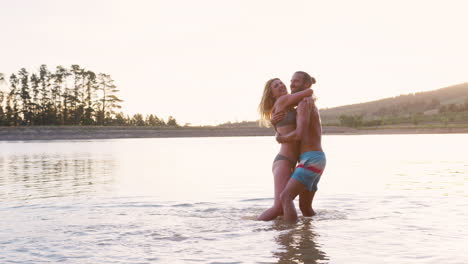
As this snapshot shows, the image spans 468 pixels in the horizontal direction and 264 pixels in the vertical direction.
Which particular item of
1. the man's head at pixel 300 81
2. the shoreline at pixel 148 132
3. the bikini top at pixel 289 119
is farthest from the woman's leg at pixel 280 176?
the shoreline at pixel 148 132

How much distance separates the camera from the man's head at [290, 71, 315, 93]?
308 inches

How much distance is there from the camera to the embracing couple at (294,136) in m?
7.65

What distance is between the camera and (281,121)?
793cm

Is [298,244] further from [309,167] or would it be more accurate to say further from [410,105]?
[410,105]

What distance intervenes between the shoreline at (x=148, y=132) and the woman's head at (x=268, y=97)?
189ft

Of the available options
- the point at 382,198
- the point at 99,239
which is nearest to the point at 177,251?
the point at 99,239

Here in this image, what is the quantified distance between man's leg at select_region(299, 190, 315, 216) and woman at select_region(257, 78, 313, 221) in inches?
15.9

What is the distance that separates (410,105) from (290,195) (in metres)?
105

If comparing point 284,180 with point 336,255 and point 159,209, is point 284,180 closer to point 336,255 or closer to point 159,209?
point 336,255

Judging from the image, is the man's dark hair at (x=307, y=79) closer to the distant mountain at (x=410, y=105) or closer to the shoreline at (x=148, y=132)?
the shoreline at (x=148, y=132)

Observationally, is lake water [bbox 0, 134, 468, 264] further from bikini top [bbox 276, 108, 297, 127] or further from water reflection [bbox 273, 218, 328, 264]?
bikini top [bbox 276, 108, 297, 127]

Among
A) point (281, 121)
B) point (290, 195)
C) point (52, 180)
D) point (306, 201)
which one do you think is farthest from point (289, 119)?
point (52, 180)

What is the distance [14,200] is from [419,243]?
816cm

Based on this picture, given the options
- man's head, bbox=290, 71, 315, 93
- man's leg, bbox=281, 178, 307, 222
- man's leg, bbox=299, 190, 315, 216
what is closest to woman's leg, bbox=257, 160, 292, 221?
man's leg, bbox=281, 178, 307, 222
